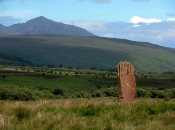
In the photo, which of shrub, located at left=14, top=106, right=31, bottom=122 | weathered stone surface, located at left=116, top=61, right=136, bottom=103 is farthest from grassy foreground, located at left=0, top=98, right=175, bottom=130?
weathered stone surface, located at left=116, top=61, right=136, bottom=103

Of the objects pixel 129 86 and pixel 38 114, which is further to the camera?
pixel 129 86

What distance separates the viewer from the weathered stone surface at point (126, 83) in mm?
15414

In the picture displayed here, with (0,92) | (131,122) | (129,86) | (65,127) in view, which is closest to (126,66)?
(129,86)

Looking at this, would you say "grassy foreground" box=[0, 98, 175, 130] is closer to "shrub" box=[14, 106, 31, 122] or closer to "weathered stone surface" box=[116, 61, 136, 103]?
"shrub" box=[14, 106, 31, 122]

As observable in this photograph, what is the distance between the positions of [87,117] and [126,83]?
17.7 feet

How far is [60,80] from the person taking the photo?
408ft

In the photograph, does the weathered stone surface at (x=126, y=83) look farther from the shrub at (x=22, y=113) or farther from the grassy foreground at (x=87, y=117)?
the shrub at (x=22, y=113)

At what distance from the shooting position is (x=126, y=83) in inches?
616

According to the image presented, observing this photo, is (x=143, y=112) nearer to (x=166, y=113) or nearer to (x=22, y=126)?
(x=166, y=113)

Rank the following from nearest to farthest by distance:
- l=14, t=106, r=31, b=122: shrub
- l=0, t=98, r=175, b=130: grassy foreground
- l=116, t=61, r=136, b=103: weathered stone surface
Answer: l=0, t=98, r=175, b=130: grassy foreground, l=14, t=106, r=31, b=122: shrub, l=116, t=61, r=136, b=103: weathered stone surface

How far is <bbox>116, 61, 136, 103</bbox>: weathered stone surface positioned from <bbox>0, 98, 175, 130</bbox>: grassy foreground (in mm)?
3323

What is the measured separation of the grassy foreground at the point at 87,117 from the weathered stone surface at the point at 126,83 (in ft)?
10.9

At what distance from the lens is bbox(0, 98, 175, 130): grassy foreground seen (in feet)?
29.9

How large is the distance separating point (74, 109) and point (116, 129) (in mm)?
2620
